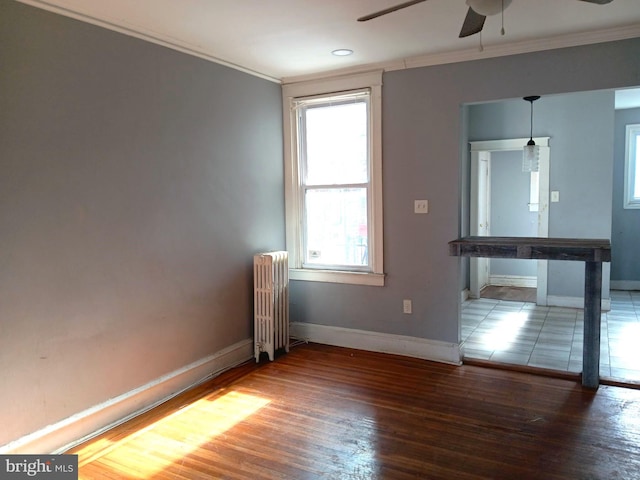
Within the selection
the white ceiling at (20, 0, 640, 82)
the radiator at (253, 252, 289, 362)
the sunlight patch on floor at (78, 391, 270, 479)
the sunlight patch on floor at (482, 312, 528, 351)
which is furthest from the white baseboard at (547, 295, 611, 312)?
the sunlight patch on floor at (78, 391, 270, 479)

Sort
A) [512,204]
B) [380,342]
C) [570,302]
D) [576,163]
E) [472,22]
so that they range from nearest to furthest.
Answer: [472,22], [380,342], [576,163], [570,302], [512,204]

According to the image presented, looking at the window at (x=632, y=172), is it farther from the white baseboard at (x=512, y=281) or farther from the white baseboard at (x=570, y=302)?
the white baseboard at (x=570, y=302)

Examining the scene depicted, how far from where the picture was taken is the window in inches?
260

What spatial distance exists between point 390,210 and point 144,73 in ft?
7.08

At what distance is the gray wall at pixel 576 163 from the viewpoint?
209 inches

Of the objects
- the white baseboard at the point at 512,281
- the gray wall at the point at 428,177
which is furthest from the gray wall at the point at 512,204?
the gray wall at the point at 428,177

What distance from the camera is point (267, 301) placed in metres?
3.94

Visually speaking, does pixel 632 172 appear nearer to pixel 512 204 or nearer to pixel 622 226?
pixel 622 226

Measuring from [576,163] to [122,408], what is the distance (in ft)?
17.2

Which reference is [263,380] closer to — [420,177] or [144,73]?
[420,177]

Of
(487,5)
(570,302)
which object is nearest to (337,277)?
(487,5)

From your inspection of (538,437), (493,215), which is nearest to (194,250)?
(538,437)

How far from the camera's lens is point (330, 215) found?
14.4 feet

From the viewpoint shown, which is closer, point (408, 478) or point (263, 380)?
point (408, 478)
